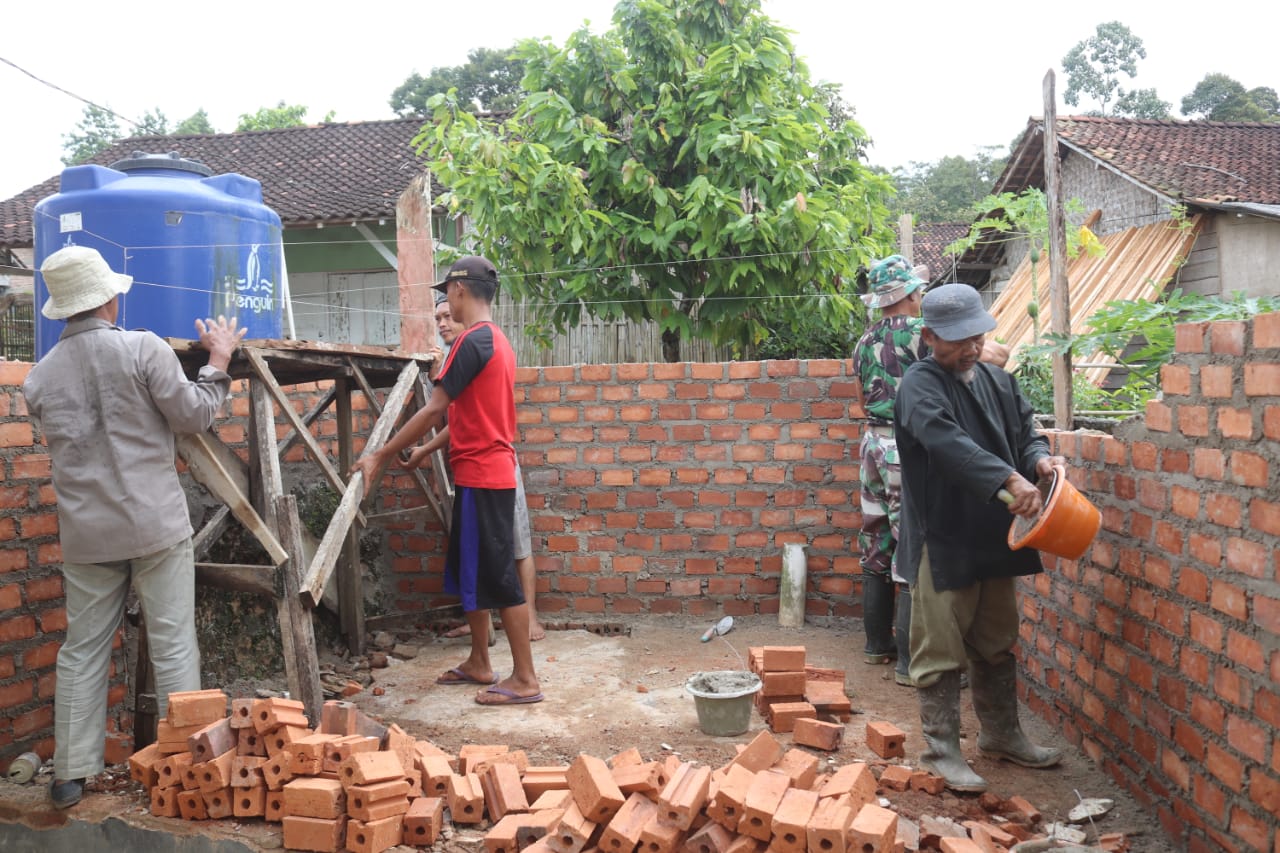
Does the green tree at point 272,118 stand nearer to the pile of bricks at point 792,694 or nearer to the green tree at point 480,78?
the green tree at point 480,78

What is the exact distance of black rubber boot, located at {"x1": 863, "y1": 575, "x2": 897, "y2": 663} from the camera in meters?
4.57

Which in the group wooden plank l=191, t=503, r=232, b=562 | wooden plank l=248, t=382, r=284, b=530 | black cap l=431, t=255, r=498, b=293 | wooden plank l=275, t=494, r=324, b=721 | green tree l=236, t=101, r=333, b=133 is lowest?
wooden plank l=275, t=494, r=324, b=721

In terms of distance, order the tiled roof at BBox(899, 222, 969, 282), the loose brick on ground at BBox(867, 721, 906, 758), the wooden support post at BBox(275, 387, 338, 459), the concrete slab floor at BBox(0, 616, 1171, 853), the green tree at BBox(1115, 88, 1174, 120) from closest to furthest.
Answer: the concrete slab floor at BBox(0, 616, 1171, 853)
the loose brick on ground at BBox(867, 721, 906, 758)
the wooden support post at BBox(275, 387, 338, 459)
the tiled roof at BBox(899, 222, 969, 282)
the green tree at BBox(1115, 88, 1174, 120)

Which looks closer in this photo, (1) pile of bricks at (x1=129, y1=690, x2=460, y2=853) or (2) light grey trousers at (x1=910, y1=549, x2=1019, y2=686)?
(1) pile of bricks at (x1=129, y1=690, x2=460, y2=853)

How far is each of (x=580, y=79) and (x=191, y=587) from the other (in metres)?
5.80

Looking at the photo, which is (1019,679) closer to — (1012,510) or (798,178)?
(1012,510)

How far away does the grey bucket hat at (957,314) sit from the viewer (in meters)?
3.06

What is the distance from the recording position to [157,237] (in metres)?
3.63

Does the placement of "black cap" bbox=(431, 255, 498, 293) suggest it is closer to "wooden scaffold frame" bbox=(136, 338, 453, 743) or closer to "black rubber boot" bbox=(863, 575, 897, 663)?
"wooden scaffold frame" bbox=(136, 338, 453, 743)

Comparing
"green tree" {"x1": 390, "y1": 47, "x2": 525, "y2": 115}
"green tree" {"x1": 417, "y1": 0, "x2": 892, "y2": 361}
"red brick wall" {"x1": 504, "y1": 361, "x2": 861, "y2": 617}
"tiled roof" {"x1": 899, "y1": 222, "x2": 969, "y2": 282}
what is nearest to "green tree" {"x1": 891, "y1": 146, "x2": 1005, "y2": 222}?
"tiled roof" {"x1": 899, "y1": 222, "x2": 969, "y2": 282}

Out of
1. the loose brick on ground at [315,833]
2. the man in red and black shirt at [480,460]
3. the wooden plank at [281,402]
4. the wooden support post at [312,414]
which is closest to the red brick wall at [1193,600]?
the man in red and black shirt at [480,460]

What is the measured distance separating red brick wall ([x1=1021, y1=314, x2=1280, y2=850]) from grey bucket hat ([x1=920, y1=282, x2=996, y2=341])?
1.80 ft

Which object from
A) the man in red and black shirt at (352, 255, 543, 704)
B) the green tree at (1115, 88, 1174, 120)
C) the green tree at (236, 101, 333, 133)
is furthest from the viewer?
the green tree at (1115, 88, 1174, 120)

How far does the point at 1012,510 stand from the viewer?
113 inches
